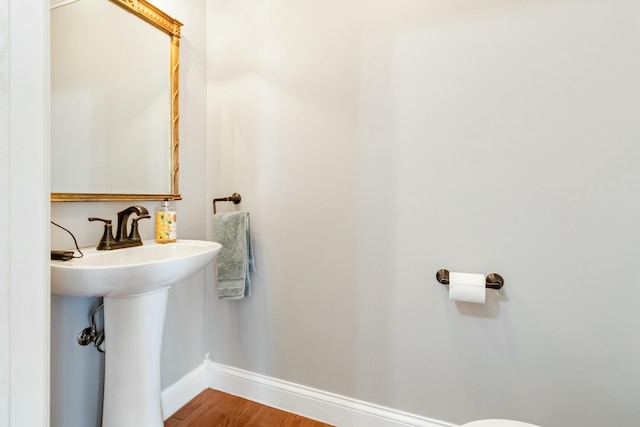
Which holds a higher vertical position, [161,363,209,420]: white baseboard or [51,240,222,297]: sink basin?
[51,240,222,297]: sink basin

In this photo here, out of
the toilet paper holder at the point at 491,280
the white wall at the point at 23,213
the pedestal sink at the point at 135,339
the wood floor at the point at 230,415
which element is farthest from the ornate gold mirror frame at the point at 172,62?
the toilet paper holder at the point at 491,280

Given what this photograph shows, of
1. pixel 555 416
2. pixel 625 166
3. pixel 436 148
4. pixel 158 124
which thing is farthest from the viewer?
pixel 158 124

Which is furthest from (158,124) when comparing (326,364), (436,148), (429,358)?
(429,358)

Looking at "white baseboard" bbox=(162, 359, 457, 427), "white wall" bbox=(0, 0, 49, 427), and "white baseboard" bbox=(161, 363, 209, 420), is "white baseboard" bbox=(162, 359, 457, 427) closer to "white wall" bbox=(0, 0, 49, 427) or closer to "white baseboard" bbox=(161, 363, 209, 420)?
"white baseboard" bbox=(161, 363, 209, 420)

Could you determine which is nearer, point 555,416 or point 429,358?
point 555,416

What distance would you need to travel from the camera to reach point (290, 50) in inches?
58.1

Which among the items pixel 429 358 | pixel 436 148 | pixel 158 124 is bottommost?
pixel 429 358

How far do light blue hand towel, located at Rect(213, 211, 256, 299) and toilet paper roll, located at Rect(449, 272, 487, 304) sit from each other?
968mm

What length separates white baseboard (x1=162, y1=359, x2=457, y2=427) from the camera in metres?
1.34

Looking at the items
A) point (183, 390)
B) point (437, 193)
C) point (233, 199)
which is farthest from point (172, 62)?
point (183, 390)

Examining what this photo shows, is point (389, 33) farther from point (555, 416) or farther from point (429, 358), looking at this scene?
point (555, 416)

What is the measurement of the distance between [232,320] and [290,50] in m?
1.46

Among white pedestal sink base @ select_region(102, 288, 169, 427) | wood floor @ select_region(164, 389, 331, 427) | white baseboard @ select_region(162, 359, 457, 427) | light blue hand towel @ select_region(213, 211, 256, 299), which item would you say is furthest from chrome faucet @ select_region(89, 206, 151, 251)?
wood floor @ select_region(164, 389, 331, 427)

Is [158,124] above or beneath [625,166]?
above
